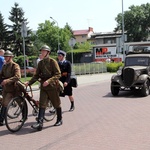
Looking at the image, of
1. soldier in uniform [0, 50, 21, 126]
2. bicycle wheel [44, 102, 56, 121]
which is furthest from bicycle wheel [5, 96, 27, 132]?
bicycle wheel [44, 102, 56, 121]

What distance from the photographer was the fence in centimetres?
2728

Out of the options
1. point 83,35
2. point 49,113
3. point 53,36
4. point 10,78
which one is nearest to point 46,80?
point 10,78

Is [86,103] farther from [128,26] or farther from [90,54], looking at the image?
[128,26]

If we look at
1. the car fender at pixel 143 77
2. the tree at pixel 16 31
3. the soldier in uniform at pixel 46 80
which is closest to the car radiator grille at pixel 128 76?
the car fender at pixel 143 77

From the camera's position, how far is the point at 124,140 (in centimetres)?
606

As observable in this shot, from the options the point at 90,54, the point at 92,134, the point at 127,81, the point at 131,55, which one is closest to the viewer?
the point at 92,134

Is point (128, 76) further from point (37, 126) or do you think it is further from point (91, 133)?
point (37, 126)

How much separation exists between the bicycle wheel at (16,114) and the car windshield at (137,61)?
7.72 m

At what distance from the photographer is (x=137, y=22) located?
249ft

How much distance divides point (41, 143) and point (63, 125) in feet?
5.08

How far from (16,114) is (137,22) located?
71639mm

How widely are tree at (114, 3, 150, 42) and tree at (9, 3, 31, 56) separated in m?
24.6

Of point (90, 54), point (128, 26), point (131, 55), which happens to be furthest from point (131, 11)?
point (131, 55)

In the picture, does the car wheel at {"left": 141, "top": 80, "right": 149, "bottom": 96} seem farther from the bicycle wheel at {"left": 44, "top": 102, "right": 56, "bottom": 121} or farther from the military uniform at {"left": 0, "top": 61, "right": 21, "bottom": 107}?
the military uniform at {"left": 0, "top": 61, "right": 21, "bottom": 107}
